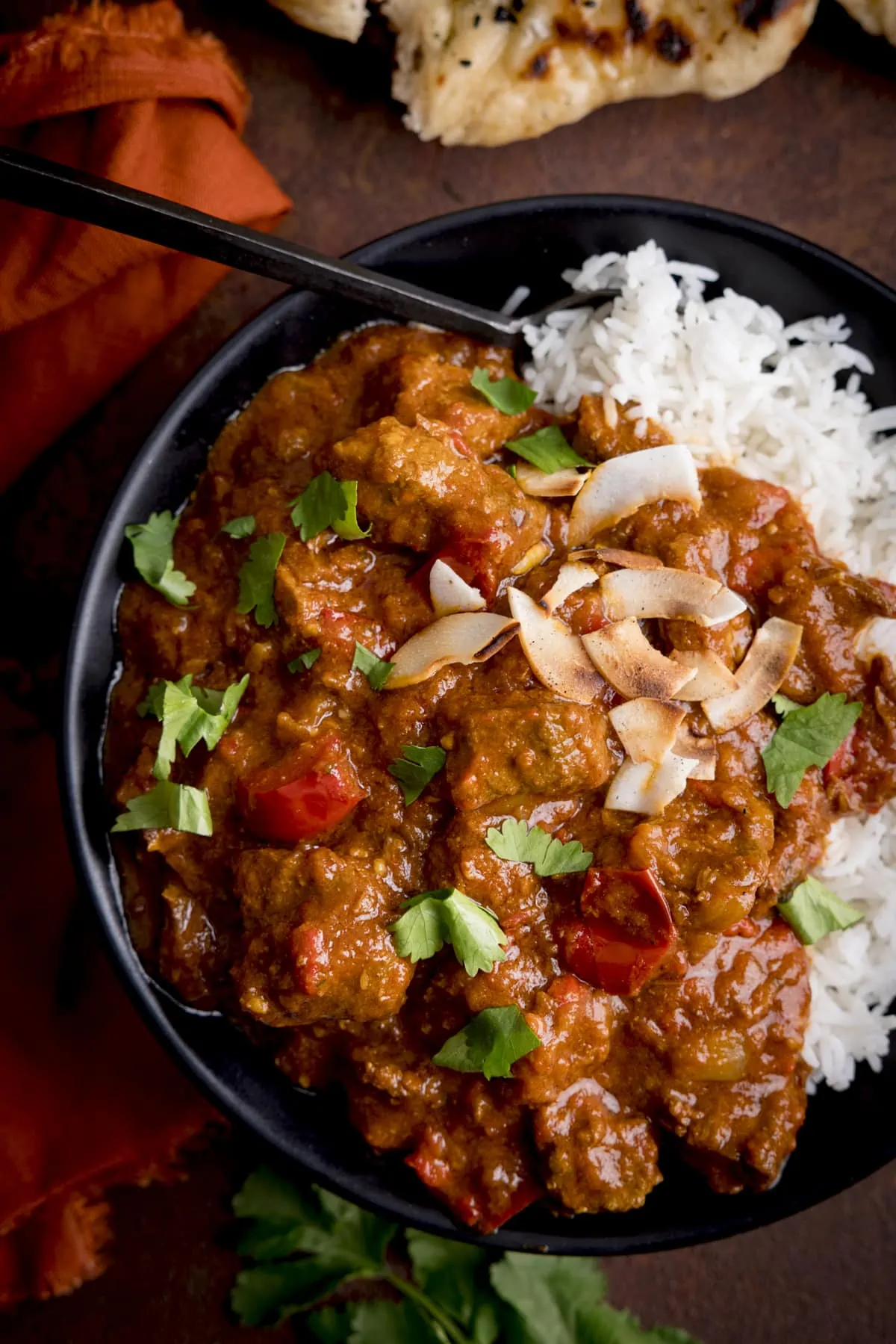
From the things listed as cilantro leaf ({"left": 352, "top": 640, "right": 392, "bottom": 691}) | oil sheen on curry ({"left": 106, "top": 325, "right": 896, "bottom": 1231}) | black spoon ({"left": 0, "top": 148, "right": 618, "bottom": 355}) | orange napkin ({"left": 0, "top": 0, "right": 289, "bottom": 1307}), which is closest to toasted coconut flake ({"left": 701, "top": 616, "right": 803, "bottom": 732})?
oil sheen on curry ({"left": 106, "top": 325, "right": 896, "bottom": 1231})

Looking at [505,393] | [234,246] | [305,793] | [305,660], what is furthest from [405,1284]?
[234,246]

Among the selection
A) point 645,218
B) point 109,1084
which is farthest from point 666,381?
point 109,1084

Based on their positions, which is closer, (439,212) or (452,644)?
(452,644)

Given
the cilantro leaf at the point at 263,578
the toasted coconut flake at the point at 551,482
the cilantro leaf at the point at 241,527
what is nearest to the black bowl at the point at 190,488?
the cilantro leaf at the point at 241,527

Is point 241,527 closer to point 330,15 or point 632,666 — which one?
point 632,666

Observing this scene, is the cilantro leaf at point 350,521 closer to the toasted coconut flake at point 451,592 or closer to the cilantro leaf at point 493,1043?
the toasted coconut flake at point 451,592
